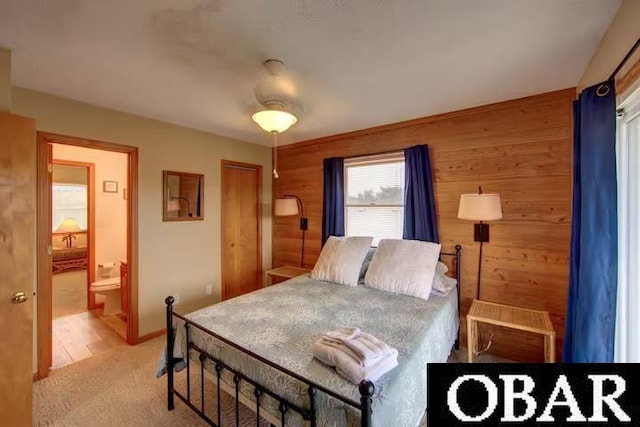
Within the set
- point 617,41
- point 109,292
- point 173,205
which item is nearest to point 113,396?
point 173,205

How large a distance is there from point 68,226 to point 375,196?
6680 mm

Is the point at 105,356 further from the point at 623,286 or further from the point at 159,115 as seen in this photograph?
the point at 623,286

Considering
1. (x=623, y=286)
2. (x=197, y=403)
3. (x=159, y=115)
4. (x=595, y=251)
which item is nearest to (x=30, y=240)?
(x=197, y=403)

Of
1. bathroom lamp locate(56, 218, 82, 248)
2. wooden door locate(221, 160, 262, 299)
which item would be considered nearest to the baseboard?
wooden door locate(221, 160, 262, 299)

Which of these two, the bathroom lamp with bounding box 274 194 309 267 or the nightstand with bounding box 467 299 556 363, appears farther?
the bathroom lamp with bounding box 274 194 309 267

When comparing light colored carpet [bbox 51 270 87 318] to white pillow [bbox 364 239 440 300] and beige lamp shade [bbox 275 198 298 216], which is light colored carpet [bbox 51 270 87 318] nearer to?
beige lamp shade [bbox 275 198 298 216]

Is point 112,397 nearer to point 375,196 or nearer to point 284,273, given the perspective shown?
point 284,273

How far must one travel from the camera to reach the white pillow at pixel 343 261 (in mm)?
2713

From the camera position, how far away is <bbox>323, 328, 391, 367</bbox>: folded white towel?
1.25 metres

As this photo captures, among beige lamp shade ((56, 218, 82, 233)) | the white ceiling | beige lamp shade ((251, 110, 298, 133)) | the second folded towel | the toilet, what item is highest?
the white ceiling

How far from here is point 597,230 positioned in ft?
4.91

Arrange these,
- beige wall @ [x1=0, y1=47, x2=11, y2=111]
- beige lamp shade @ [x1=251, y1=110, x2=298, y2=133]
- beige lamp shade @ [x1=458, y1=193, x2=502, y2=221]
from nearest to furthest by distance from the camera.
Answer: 1. beige wall @ [x1=0, y1=47, x2=11, y2=111]
2. beige lamp shade @ [x1=251, y1=110, x2=298, y2=133]
3. beige lamp shade @ [x1=458, y1=193, x2=502, y2=221]

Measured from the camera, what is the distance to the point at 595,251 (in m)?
1.50

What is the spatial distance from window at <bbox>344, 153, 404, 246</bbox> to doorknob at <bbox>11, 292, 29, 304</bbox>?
2.90 meters
